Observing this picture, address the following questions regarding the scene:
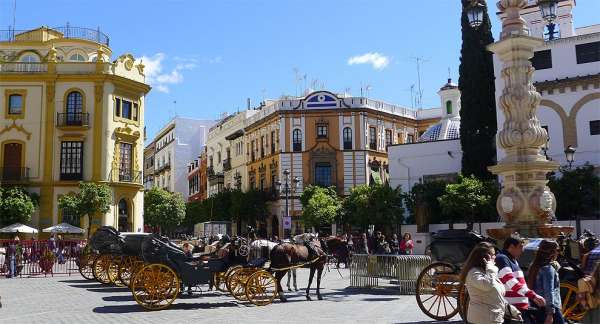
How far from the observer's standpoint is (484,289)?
557 cm

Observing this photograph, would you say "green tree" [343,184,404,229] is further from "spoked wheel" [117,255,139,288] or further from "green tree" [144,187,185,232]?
"green tree" [144,187,185,232]

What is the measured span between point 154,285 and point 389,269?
248 inches

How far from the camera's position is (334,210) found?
43.3 m

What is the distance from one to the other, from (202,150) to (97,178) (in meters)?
43.0

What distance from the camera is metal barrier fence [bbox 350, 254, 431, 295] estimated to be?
47.8ft

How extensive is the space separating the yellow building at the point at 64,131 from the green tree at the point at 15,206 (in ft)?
5.35

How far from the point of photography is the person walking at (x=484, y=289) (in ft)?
18.3

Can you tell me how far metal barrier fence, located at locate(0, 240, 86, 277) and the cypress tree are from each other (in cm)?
2172

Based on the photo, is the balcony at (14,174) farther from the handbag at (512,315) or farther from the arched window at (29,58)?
the handbag at (512,315)

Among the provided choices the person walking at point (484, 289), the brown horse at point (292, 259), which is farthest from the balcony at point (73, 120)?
the person walking at point (484, 289)

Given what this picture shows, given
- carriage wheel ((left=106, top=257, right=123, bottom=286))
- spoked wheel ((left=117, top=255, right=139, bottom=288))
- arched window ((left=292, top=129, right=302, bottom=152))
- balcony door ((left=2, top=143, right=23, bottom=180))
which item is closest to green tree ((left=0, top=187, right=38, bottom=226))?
balcony door ((left=2, top=143, right=23, bottom=180))

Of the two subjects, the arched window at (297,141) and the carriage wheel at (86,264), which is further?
the arched window at (297,141)

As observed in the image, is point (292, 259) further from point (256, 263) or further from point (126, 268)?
point (126, 268)

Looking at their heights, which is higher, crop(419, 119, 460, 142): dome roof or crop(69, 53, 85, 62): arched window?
crop(69, 53, 85, 62): arched window
